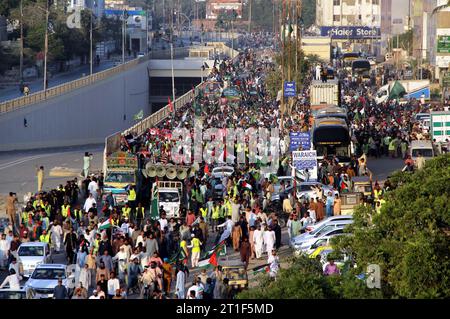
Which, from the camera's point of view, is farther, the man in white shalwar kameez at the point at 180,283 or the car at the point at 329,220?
the car at the point at 329,220

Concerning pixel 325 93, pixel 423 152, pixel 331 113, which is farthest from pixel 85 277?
pixel 325 93

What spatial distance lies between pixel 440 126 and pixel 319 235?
1974 centimetres

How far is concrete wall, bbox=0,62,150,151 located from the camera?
202 ft

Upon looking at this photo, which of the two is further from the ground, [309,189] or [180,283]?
[180,283]

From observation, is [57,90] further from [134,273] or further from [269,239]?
[134,273]

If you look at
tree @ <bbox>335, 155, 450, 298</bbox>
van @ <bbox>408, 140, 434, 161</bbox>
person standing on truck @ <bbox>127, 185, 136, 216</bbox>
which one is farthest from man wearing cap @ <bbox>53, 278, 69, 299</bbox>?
van @ <bbox>408, 140, 434, 161</bbox>

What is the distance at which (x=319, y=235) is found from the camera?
28719mm

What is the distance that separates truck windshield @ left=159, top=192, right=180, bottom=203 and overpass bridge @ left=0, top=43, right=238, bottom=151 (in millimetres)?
24980

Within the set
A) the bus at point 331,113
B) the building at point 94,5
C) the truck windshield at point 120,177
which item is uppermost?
the building at point 94,5

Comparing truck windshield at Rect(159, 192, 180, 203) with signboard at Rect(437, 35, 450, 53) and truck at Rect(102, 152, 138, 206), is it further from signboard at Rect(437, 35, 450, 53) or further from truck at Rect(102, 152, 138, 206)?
signboard at Rect(437, 35, 450, 53)

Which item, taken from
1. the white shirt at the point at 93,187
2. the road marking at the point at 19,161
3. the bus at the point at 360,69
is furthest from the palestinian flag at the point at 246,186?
the bus at the point at 360,69

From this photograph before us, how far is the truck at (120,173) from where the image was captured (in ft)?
119

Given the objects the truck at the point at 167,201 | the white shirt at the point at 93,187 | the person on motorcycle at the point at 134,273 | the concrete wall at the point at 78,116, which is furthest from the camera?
the concrete wall at the point at 78,116

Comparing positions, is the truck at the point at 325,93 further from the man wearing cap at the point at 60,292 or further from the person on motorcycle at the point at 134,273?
the man wearing cap at the point at 60,292
